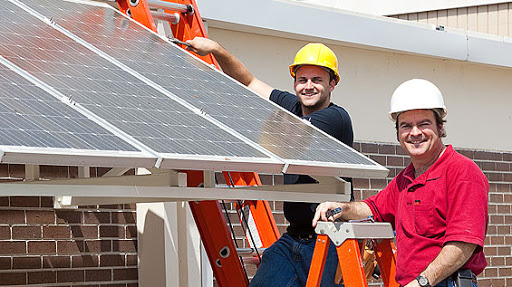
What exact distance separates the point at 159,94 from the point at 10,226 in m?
2.66

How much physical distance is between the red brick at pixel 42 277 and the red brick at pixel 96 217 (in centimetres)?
54

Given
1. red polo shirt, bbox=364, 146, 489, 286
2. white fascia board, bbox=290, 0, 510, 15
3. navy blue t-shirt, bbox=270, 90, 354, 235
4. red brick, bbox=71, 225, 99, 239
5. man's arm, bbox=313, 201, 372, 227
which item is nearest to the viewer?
red polo shirt, bbox=364, 146, 489, 286

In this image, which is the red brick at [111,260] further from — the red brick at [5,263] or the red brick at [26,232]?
the red brick at [5,263]

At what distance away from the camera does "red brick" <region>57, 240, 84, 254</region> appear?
8.05 meters

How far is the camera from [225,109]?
231 inches

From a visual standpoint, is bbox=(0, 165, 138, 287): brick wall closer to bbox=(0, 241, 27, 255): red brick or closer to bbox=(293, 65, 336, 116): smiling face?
bbox=(0, 241, 27, 255): red brick

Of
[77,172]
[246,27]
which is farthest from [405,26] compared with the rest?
[77,172]

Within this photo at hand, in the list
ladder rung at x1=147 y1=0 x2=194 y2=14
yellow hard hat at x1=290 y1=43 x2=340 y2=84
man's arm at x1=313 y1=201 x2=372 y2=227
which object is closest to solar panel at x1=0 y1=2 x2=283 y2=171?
→ man's arm at x1=313 y1=201 x2=372 y2=227

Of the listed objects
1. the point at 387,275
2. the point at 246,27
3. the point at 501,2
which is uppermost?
the point at 501,2

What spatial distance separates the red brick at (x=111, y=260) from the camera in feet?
27.3

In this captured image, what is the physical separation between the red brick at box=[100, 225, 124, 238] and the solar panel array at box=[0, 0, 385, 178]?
2.12 metres

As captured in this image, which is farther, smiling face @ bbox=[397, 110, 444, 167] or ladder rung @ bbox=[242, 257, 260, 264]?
ladder rung @ bbox=[242, 257, 260, 264]

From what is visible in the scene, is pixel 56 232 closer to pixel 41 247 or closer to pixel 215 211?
pixel 41 247

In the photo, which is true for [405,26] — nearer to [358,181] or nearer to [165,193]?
[358,181]
